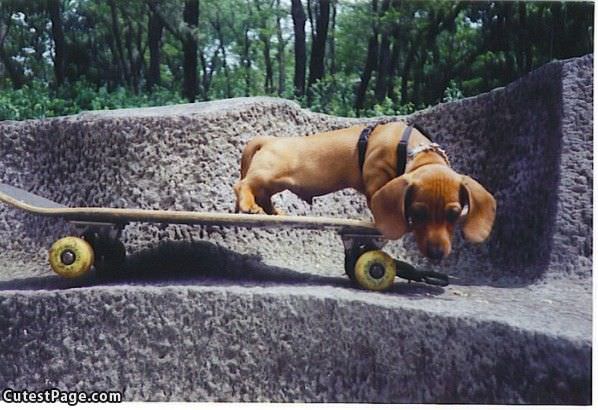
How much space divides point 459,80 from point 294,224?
1187 mm

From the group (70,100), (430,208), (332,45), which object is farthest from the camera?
(70,100)

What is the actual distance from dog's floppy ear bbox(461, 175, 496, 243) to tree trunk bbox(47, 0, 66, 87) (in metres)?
2.09

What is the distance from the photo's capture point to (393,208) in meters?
3.12

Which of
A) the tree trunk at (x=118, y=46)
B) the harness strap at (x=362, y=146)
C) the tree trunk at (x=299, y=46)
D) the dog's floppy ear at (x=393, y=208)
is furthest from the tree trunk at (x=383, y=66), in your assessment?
the tree trunk at (x=118, y=46)

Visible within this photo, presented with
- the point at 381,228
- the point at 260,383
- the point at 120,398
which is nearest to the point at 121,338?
the point at 120,398

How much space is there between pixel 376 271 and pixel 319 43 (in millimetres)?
1197

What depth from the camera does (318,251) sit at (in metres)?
3.57

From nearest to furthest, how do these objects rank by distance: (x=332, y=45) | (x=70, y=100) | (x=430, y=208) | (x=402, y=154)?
1. (x=430, y=208)
2. (x=402, y=154)
3. (x=332, y=45)
4. (x=70, y=100)

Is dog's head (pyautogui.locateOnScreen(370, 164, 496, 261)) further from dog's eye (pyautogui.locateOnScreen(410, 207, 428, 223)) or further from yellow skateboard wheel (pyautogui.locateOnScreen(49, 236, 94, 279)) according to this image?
yellow skateboard wheel (pyautogui.locateOnScreen(49, 236, 94, 279))

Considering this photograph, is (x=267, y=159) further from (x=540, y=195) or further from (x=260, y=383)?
(x=540, y=195)

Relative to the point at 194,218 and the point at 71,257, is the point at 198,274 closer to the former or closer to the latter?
the point at 194,218

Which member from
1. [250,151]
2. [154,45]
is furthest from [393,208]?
[154,45]

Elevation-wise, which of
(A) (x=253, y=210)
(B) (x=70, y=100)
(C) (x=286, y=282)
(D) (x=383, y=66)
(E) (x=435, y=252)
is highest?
(D) (x=383, y=66)

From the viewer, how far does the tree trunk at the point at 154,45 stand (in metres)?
3.64
